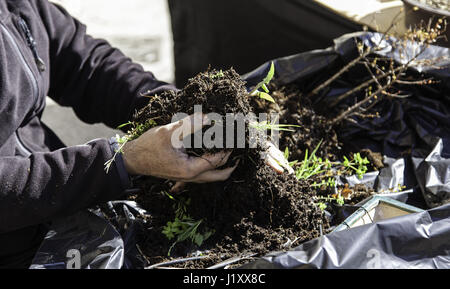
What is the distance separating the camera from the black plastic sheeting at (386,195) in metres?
1.02

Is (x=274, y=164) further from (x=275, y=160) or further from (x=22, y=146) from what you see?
(x=22, y=146)

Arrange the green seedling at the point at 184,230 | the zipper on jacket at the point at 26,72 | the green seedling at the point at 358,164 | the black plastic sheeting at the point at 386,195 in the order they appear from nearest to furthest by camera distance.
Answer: the black plastic sheeting at the point at 386,195 < the green seedling at the point at 184,230 < the zipper on jacket at the point at 26,72 < the green seedling at the point at 358,164

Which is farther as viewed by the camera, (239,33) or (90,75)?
(239,33)

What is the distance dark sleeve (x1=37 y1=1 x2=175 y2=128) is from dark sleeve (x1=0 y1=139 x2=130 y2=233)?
406mm

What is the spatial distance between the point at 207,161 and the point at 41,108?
0.74 metres

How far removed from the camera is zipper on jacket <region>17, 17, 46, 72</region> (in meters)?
1.43

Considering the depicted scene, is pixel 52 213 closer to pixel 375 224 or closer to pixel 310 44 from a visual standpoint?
pixel 375 224

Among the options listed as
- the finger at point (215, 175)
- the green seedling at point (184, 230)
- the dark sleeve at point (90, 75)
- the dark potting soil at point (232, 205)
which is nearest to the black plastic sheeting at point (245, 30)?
the dark sleeve at point (90, 75)

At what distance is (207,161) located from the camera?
1183 mm

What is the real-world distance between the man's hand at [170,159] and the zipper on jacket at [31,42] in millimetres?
494

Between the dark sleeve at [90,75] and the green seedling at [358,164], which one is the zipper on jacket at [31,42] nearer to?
the dark sleeve at [90,75]

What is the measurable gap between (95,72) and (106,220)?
0.66 m
